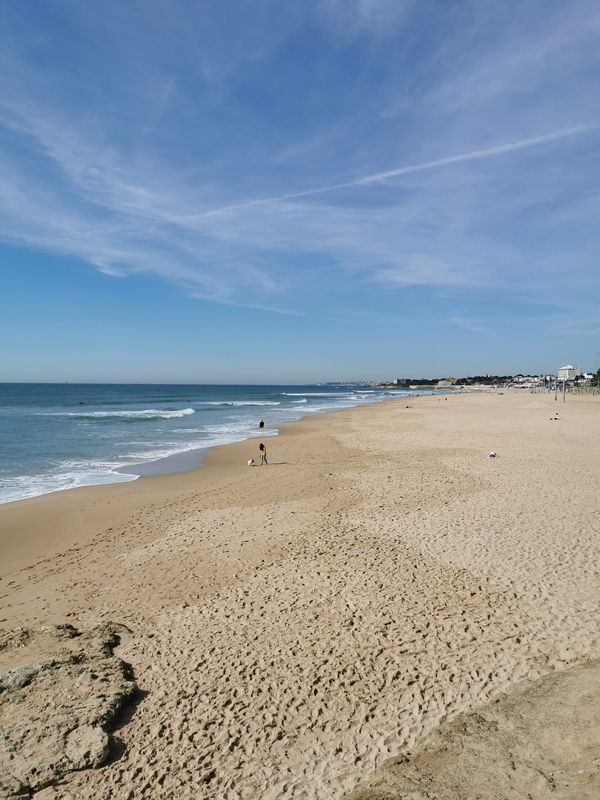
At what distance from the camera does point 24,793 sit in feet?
13.3

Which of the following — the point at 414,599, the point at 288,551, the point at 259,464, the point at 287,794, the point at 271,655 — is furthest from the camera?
the point at 259,464

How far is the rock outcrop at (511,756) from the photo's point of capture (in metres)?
3.86

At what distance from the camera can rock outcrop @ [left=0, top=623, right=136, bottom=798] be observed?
430cm

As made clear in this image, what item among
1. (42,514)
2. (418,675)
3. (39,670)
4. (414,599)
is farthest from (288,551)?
(42,514)

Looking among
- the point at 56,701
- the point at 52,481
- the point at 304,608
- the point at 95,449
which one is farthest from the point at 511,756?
the point at 95,449

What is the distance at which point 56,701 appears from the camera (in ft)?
16.6

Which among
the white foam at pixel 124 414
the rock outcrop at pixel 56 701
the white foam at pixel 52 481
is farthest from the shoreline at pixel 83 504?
the white foam at pixel 124 414

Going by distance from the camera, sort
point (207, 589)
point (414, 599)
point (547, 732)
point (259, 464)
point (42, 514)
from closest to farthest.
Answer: point (547, 732) → point (414, 599) → point (207, 589) → point (42, 514) → point (259, 464)

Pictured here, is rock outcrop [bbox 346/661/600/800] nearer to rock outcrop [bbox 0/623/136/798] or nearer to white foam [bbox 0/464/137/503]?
rock outcrop [bbox 0/623/136/798]

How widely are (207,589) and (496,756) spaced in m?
4.93

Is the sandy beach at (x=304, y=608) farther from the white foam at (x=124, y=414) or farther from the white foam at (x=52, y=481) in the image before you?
the white foam at (x=124, y=414)

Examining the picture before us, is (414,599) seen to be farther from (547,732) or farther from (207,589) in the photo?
(207,589)

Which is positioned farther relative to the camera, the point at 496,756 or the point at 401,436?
the point at 401,436

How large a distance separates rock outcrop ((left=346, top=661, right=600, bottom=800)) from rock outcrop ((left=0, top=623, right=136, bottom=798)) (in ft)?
8.87
